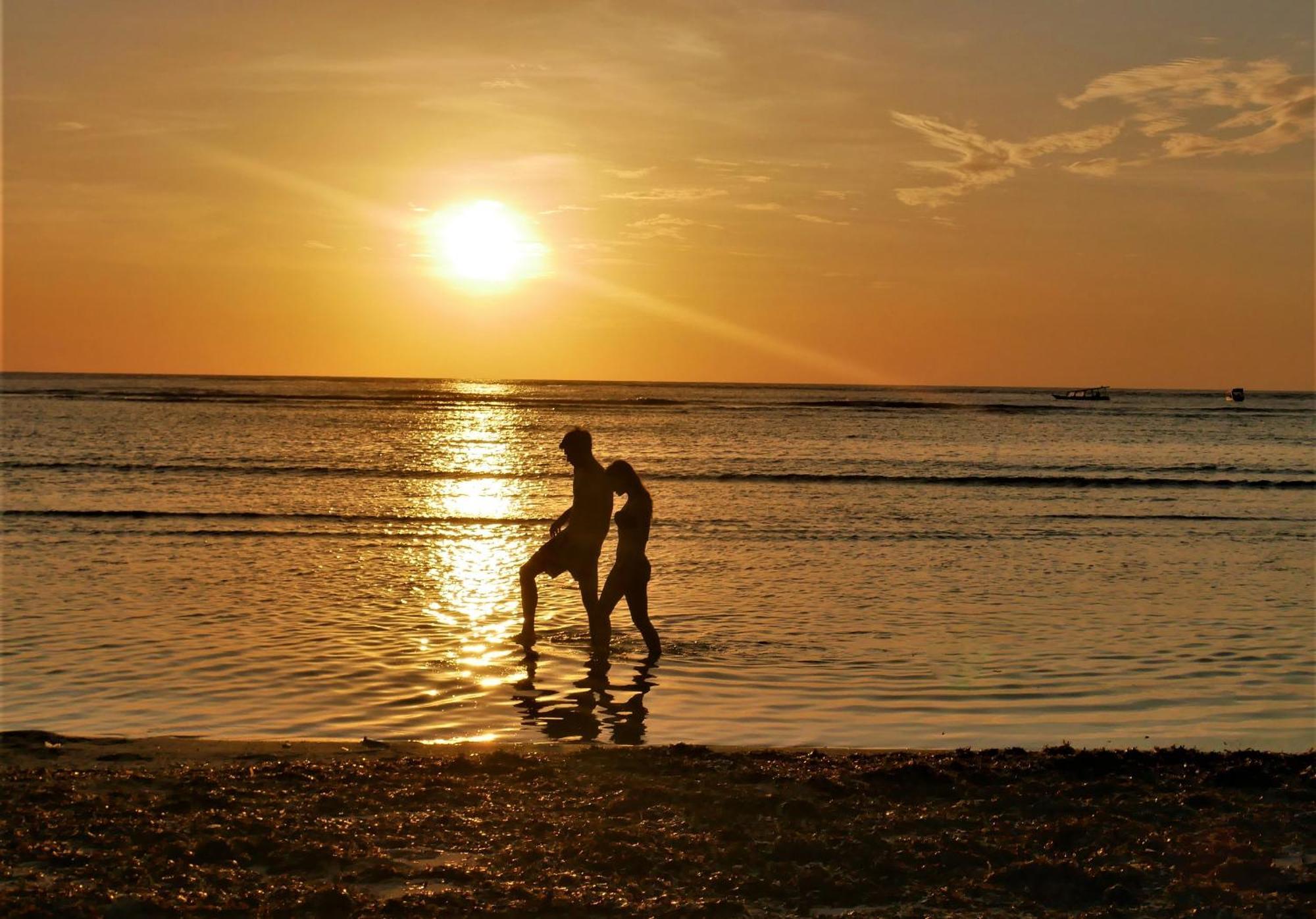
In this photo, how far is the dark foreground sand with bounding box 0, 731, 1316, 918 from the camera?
5.06 meters

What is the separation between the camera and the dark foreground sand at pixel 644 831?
506 centimetres

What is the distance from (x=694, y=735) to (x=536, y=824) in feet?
8.01

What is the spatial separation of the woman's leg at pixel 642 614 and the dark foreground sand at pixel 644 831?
3.35m

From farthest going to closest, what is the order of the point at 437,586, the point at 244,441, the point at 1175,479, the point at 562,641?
1. the point at 244,441
2. the point at 1175,479
3. the point at 437,586
4. the point at 562,641

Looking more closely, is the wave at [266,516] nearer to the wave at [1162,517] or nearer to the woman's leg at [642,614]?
the wave at [1162,517]

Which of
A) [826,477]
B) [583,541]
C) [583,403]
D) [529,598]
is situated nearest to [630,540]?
[583,541]

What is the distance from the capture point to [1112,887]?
5164 mm

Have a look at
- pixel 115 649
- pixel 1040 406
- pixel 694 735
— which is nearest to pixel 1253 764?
pixel 694 735

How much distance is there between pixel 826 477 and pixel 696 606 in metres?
20.1

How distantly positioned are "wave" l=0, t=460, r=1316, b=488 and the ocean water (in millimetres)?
229

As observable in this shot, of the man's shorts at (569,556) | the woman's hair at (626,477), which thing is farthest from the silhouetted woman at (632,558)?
→ the man's shorts at (569,556)

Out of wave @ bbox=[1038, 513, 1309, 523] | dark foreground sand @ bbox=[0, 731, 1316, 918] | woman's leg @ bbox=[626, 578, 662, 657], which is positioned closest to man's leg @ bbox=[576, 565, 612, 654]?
woman's leg @ bbox=[626, 578, 662, 657]

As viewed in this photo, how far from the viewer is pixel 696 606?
44.9ft

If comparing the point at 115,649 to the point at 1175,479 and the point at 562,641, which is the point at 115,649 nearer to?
the point at 562,641
